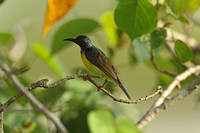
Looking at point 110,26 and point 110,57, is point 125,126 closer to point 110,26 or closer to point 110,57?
point 110,57

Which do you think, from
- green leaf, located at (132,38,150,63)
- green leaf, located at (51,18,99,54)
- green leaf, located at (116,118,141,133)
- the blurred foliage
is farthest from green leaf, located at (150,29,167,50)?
green leaf, located at (51,18,99,54)

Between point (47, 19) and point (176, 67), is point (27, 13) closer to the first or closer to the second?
point (176, 67)

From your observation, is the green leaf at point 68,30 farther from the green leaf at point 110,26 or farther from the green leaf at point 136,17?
the green leaf at point 136,17

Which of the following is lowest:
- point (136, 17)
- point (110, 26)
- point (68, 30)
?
point (136, 17)

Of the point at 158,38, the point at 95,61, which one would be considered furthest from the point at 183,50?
the point at 95,61

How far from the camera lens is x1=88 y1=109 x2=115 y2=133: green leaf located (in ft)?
5.16

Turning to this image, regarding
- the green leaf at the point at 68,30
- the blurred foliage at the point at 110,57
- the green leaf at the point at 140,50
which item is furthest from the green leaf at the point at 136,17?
the green leaf at the point at 68,30

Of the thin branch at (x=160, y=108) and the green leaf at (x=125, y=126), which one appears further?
the green leaf at (x=125, y=126)

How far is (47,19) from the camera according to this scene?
134 cm

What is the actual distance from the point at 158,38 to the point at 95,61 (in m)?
0.48

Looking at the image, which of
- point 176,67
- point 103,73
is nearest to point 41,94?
point 176,67

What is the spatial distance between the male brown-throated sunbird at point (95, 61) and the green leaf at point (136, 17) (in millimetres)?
307

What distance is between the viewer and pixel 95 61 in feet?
3.19

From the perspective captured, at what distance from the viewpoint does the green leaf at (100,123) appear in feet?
5.16
